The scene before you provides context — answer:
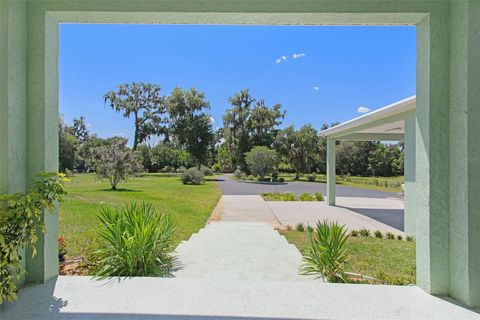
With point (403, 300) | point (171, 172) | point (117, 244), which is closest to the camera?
point (403, 300)

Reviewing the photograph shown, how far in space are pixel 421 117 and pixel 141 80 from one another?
45.6 meters

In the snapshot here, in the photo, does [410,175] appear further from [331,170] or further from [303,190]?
[303,190]

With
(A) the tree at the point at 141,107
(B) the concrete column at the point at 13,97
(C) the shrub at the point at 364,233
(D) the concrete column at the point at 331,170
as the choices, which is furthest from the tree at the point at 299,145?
(B) the concrete column at the point at 13,97

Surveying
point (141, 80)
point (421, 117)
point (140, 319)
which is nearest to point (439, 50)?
point (421, 117)

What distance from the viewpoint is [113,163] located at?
1747 centimetres

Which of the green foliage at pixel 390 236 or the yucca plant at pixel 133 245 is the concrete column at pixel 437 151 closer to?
the yucca plant at pixel 133 245

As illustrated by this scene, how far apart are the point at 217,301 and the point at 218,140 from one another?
4158 cm

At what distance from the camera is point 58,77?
3.25 meters

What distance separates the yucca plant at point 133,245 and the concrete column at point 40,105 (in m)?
0.65

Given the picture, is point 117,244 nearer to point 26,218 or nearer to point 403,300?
point 26,218

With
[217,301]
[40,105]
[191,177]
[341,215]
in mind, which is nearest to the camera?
[217,301]

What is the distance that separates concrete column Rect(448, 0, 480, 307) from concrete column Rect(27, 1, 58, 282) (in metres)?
4.21

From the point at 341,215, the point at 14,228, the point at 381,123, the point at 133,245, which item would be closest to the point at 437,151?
the point at 133,245

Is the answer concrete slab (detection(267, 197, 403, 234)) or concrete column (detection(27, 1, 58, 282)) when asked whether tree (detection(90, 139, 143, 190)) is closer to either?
concrete slab (detection(267, 197, 403, 234))
